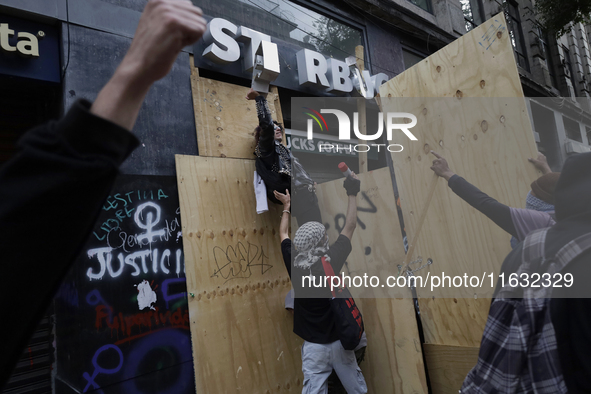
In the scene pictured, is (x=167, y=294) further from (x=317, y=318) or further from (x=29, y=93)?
(x=29, y=93)

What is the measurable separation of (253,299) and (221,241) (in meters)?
0.83

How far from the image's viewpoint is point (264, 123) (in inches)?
188

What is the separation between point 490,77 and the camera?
3332 millimetres

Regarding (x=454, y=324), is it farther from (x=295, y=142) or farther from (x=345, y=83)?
(x=345, y=83)

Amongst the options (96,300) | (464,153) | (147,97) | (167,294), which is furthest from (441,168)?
(96,300)

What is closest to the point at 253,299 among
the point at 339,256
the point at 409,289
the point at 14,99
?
the point at 339,256

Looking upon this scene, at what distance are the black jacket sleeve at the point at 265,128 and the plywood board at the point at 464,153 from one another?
151cm

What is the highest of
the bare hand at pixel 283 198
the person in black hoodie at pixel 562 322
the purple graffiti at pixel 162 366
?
the bare hand at pixel 283 198

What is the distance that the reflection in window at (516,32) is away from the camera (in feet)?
47.6

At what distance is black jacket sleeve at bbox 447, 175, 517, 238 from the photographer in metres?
2.91

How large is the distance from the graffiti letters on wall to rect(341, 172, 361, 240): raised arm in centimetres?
196

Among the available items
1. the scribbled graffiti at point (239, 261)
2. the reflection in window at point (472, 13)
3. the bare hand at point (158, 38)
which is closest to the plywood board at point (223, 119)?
the scribbled graffiti at point (239, 261)

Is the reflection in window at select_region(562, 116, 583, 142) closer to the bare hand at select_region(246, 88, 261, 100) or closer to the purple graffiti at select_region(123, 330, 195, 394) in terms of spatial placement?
the bare hand at select_region(246, 88, 261, 100)

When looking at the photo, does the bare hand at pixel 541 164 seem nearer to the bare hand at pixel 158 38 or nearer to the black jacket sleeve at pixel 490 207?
the black jacket sleeve at pixel 490 207
